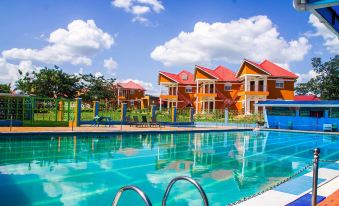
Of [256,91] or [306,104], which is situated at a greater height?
[256,91]

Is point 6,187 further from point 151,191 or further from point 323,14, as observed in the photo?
point 323,14

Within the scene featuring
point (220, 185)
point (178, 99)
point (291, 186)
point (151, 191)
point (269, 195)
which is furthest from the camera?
point (178, 99)

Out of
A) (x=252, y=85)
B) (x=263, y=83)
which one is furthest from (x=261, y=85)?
(x=252, y=85)

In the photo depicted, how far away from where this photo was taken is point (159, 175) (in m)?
9.53

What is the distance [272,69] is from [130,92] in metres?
35.1

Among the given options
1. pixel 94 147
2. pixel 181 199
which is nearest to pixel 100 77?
pixel 94 147

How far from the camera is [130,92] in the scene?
69125 millimetres

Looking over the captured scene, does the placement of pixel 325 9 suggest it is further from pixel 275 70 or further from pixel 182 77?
pixel 182 77

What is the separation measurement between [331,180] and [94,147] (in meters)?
10.6

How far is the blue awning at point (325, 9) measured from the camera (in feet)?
13.3

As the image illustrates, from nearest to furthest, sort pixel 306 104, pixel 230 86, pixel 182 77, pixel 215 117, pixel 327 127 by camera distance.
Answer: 1. pixel 327 127
2. pixel 306 104
3. pixel 215 117
4. pixel 230 86
5. pixel 182 77

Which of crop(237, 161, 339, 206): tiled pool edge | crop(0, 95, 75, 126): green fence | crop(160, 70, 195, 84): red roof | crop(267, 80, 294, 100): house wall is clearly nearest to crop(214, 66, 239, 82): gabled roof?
crop(160, 70, 195, 84): red roof

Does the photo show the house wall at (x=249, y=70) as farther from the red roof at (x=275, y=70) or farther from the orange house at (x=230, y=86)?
the red roof at (x=275, y=70)

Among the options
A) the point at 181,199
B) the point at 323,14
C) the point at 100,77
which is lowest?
the point at 181,199
